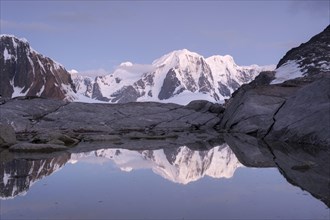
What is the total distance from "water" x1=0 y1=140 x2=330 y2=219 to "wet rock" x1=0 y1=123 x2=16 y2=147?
403 cm

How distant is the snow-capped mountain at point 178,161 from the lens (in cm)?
1166

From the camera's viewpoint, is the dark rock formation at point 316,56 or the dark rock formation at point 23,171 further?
the dark rock formation at point 316,56

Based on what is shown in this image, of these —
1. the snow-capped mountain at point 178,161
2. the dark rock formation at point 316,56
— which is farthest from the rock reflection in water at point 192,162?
the dark rock formation at point 316,56

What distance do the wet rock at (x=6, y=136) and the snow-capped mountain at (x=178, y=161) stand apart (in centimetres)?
409

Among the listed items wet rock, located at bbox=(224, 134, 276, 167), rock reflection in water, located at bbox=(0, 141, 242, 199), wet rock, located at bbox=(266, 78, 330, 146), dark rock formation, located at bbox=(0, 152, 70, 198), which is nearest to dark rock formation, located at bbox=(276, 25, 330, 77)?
wet rock, located at bbox=(266, 78, 330, 146)

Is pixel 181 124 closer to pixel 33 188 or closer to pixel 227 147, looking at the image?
pixel 227 147

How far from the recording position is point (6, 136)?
18656mm

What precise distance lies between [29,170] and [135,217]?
6033 mm

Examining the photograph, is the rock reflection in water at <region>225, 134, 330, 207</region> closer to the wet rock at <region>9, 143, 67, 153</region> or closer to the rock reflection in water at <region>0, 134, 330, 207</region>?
the rock reflection in water at <region>0, 134, 330, 207</region>

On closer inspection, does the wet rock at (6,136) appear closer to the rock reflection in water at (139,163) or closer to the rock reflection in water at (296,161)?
Answer: the rock reflection in water at (139,163)

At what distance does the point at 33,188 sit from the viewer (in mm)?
9672

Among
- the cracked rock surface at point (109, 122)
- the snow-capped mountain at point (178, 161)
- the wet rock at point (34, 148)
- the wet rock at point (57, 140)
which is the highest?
the snow-capped mountain at point (178, 161)

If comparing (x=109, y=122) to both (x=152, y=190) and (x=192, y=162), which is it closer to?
(x=192, y=162)

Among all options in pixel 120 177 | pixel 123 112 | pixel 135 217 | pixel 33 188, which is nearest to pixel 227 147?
pixel 120 177
